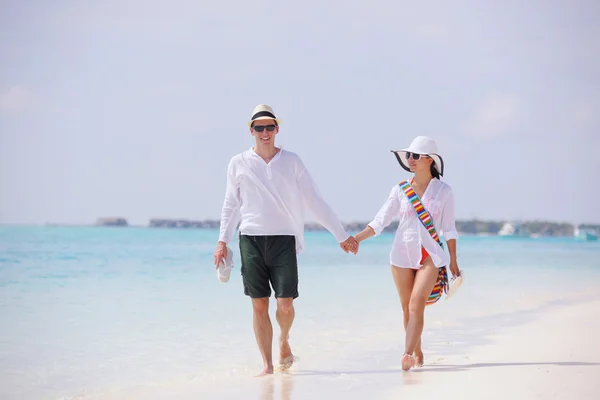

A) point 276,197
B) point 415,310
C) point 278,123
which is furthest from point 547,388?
point 278,123

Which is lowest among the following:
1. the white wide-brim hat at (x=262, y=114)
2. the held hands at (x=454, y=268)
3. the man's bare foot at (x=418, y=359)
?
the man's bare foot at (x=418, y=359)

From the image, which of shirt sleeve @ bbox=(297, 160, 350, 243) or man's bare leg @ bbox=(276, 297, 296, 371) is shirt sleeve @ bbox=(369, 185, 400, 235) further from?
man's bare leg @ bbox=(276, 297, 296, 371)

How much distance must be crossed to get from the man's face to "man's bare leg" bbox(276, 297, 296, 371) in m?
1.15

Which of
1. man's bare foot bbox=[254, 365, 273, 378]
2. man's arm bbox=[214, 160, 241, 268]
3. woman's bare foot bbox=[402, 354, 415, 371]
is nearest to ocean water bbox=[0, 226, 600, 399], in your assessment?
man's bare foot bbox=[254, 365, 273, 378]

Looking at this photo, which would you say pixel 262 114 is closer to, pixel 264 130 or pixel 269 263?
pixel 264 130

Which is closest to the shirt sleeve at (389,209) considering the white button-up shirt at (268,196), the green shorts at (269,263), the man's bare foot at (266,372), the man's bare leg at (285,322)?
the white button-up shirt at (268,196)

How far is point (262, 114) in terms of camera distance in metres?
5.59

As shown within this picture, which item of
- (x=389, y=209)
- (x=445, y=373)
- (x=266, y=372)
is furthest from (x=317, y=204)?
(x=445, y=373)

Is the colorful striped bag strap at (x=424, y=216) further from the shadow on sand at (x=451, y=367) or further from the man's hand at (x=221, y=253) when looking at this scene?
the man's hand at (x=221, y=253)

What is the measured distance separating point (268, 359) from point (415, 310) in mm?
1116

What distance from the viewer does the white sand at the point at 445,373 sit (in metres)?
4.82

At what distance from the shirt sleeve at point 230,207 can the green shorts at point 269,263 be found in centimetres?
13

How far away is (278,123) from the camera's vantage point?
564 centimetres

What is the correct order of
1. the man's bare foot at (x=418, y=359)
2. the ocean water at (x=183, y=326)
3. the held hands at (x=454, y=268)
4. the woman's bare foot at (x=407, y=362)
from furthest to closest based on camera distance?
the ocean water at (x=183, y=326)
the man's bare foot at (x=418, y=359)
the held hands at (x=454, y=268)
the woman's bare foot at (x=407, y=362)
